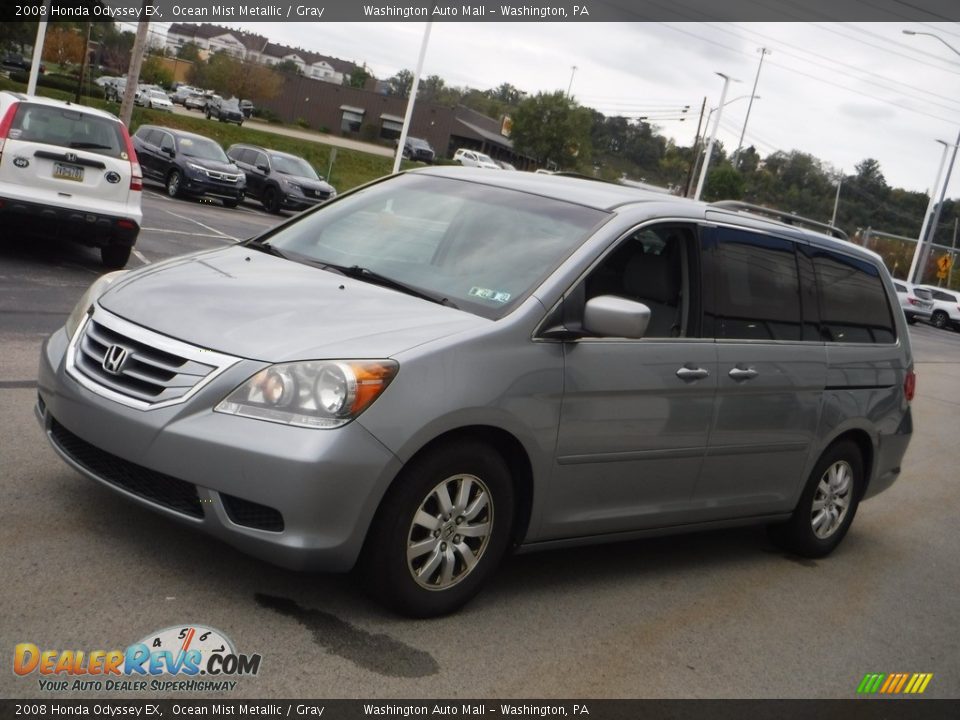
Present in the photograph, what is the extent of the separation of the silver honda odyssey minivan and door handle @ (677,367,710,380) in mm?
14

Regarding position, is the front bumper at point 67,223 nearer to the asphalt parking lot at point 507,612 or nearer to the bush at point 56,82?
the asphalt parking lot at point 507,612

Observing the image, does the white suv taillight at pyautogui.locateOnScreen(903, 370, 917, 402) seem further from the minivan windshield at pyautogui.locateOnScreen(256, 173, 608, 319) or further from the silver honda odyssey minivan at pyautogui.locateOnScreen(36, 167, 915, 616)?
the minivan windshield at pyautogui.locateOnScreen(256, 173, 608, 319)

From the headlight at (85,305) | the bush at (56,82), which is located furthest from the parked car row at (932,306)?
the headlight at (85,305)

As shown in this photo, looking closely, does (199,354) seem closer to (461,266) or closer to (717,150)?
(461,266)

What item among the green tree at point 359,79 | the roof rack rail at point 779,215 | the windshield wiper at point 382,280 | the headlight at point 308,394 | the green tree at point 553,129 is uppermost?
the green tree at point 359,79

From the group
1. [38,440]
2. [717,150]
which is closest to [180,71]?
[717,150]

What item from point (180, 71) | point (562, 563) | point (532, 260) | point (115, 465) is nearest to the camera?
point (115, 465)

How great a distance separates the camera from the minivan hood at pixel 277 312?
14.2ft

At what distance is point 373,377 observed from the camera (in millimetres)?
4215

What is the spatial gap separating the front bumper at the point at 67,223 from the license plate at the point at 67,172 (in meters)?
0.33

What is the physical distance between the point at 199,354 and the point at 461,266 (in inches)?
51.0

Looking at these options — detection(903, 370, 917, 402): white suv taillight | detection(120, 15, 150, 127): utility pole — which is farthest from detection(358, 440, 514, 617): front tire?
detection(120, 15, 150, 127): utility pole

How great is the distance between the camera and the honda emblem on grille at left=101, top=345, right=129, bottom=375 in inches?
176
